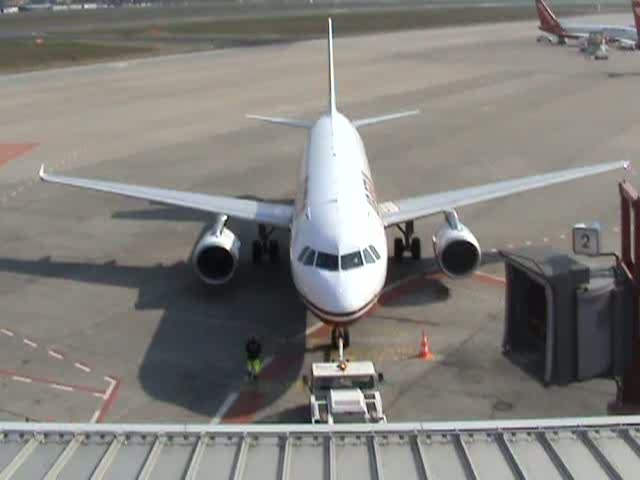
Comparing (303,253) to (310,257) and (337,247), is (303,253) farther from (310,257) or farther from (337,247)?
(337,247)

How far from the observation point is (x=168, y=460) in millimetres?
8344

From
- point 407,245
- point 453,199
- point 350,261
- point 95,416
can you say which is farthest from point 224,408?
point 453,199

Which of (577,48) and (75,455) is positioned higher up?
(75,455)

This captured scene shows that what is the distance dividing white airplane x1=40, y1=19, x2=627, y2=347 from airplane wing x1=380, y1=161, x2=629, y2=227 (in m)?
0.03

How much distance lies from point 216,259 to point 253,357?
18.3 ft

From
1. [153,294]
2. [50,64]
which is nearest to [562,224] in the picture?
[153,294]

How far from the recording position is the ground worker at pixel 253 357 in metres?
19.9

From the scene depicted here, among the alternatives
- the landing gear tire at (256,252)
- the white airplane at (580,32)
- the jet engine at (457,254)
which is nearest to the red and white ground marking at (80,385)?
the landing gear tire at (256,252)

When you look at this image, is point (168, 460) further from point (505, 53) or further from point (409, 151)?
point (505, 53)

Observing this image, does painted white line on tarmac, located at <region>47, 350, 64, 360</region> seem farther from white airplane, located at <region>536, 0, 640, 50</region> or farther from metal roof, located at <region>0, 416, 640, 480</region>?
white airplane, located at <region>536, 0, 640, 50</region>

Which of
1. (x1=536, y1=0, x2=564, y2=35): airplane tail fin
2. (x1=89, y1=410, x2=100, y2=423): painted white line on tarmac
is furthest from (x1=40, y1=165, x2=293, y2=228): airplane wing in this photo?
(x1=536, y1=0, x2=564, y2=35): airplane tail fin

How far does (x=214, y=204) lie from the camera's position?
28.0 m

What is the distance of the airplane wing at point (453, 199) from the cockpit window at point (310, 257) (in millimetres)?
5910

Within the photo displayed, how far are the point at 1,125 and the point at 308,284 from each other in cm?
4445
